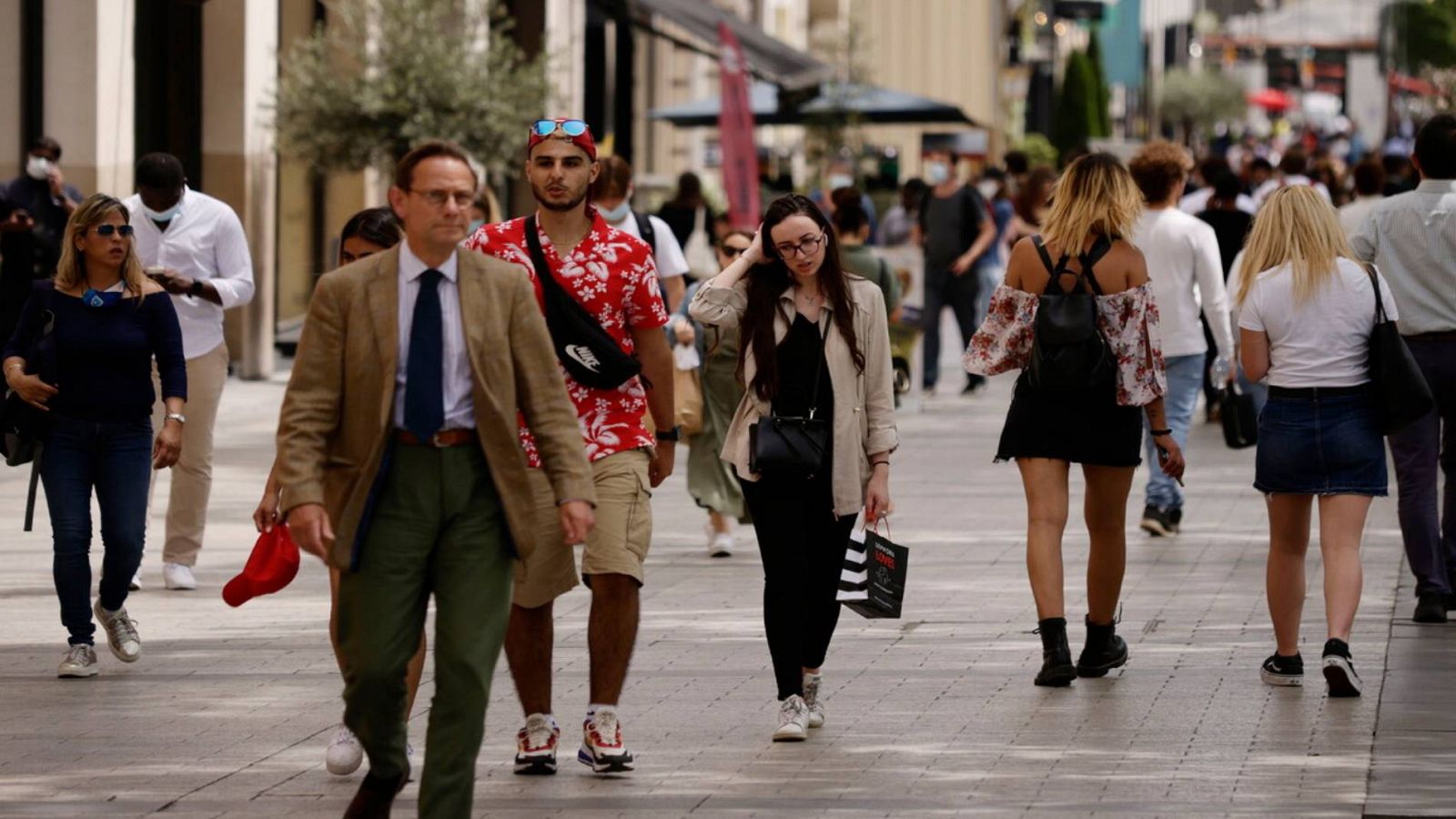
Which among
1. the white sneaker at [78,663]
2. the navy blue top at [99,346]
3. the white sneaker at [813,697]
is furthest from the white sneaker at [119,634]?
the white sneaker at [813,697]

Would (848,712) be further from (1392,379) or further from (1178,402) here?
(1178,402)

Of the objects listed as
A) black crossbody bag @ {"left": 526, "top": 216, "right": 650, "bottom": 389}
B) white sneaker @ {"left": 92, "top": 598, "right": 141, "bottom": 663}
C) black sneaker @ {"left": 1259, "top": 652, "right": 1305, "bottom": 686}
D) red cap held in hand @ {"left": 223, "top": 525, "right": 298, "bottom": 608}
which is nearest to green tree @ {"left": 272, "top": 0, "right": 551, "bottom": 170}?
white sneaker @ {"left": 92, "top": 598, "right": 141, "bottom": 663}

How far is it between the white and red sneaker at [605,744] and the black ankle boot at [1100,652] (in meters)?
2.13

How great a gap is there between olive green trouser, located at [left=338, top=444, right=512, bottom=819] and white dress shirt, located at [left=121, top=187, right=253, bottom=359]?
518 cm

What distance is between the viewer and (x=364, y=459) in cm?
580

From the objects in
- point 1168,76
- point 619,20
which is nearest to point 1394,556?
point 619,20

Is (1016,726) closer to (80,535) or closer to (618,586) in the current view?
(618,586)

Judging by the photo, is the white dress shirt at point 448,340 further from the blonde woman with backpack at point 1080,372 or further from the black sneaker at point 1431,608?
the black sneaker at point 1431,608

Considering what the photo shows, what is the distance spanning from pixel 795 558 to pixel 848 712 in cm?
70

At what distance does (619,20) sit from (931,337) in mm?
12559

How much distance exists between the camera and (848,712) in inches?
322

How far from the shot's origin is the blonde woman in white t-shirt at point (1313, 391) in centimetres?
841

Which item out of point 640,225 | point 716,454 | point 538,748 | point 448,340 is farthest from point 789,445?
point 716,454

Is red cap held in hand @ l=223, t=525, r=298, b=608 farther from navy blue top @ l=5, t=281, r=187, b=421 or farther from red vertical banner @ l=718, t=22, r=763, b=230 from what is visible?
red vertical banner @ l=718, t=22, r=763, b=230
